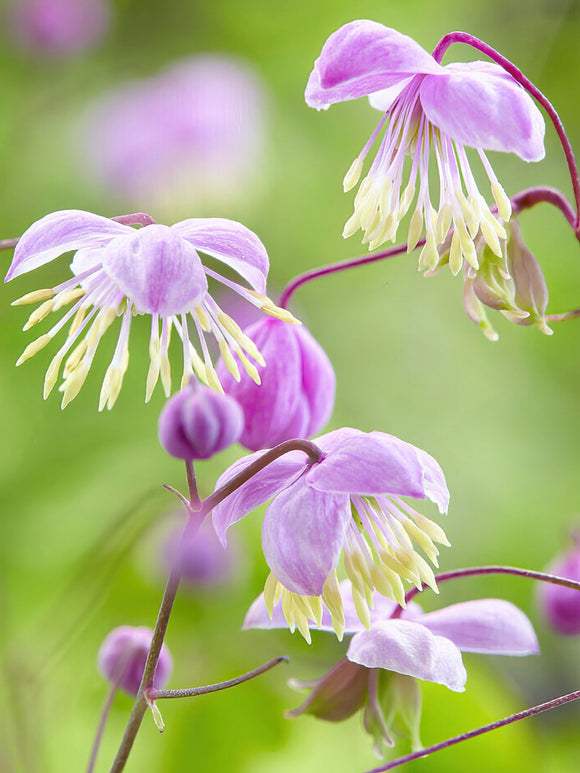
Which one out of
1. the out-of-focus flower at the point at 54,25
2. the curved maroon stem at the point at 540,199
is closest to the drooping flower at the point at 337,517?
the curved maroon stem at the point at 540,199

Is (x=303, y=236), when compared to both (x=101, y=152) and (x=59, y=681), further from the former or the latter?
(x=59, y=681)

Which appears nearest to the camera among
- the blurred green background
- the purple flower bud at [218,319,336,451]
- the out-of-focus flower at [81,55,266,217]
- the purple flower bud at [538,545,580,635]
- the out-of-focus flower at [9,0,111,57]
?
the purple flower bud at [218,319,336,451]

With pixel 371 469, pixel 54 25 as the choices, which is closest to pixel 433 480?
pixel 371 469

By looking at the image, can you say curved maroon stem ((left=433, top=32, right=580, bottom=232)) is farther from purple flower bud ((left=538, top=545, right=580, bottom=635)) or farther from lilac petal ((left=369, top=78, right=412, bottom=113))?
purple flower bud ((left=538, top=545, right=580, bottom=635))

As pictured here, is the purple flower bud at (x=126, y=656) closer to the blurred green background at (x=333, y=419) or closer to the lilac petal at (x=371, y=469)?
the lilac petal at (x=371, y=469)

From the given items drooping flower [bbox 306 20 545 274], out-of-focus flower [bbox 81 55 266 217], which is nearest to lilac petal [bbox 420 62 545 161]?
drooping flower [bbox 306 20 545 274]

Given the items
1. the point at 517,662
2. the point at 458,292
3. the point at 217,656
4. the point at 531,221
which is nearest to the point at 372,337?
the point at 458,292

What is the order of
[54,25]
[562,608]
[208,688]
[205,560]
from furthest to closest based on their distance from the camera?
[54,25] → [205,560] → [562,608] → [208,688]

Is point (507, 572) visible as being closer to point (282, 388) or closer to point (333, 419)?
point (282, 388)
